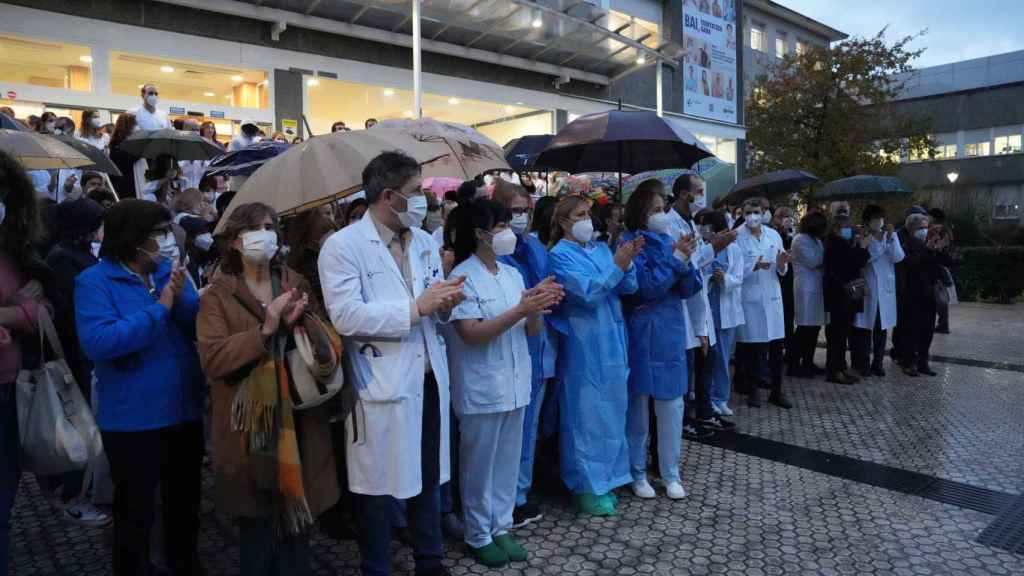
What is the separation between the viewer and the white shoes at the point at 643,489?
4.74 meters

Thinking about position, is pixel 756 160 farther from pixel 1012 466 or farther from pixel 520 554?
pixel 520 554

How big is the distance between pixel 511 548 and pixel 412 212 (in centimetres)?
187

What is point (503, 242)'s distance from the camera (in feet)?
12.4

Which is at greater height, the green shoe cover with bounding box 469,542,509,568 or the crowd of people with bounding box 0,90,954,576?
the crowd of people with bounding box 0,90,954,576

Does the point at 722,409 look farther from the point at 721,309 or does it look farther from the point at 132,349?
the point at 132,349

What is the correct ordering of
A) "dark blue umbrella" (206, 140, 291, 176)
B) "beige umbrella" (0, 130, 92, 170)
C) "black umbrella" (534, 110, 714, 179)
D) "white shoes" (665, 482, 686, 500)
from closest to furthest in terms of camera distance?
1. "beige umbrella" (0, 130, 92, 170)
2. "white shoes" (665, 482, 686, 500)
3. "black umbrella" (534, 110, 714, 179)
4. "dark blue umbrella" (206, 140, 291, 176)

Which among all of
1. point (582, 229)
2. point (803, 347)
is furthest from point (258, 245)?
point (803, 347)

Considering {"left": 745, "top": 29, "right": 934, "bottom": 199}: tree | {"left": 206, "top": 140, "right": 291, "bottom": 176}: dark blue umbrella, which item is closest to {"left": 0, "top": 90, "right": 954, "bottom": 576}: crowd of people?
{"left": 206, "top": 140, "right": 291, "bottom": 176}: dark blue umbrella

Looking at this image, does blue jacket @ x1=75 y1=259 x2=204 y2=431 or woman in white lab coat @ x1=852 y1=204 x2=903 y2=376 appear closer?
blue jacket @ x1=75 y1=259 x2=204 y2=431

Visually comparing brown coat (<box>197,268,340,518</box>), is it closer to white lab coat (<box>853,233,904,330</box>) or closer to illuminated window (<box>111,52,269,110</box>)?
white lab coat (<box>853,233,904,330</box>)

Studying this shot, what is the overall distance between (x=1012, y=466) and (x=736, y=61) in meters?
21.7

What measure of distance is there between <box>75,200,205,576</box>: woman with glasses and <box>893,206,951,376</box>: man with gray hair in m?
8.52

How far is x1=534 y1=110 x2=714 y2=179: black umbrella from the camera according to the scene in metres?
5.46

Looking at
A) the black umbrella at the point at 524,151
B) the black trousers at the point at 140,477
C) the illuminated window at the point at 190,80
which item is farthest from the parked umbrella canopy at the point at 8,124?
the illuminated window at the point at 190,80
